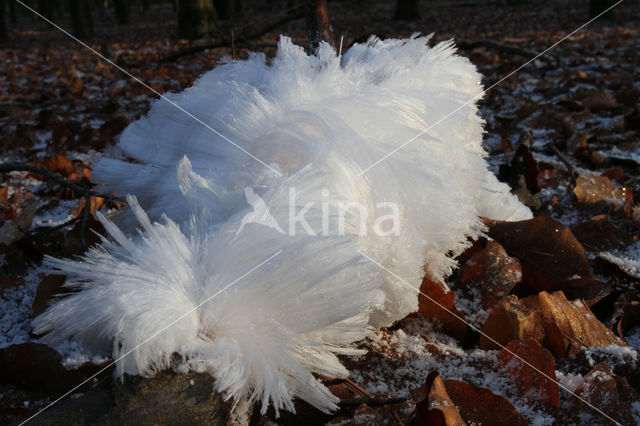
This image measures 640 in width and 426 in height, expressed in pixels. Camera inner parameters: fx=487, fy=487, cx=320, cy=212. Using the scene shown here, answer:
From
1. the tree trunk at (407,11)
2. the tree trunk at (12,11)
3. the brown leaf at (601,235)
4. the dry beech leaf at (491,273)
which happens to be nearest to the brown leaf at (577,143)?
the brown leaf at (601,235)

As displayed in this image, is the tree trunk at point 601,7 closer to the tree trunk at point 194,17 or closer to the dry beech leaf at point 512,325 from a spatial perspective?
the tree trunk at point 194,17

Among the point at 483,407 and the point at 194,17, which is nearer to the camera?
the point at 483,407

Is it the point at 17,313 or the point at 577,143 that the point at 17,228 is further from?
the point at 577,143

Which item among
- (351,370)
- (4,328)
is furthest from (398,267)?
(4,328)

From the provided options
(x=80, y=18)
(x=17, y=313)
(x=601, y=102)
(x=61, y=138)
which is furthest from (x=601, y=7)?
(x=80, y=18)

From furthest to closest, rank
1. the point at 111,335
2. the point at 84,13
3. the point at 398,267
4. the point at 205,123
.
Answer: the point at 84,13, the point at 205,123, the point at 398,267, the point at 111,335

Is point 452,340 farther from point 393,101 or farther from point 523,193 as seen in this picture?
point 523,193
